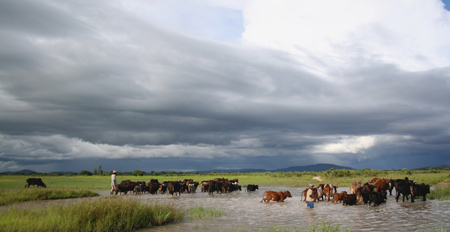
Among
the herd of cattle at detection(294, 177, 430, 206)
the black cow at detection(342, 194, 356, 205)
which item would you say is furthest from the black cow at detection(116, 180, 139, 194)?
the black cow at detection(342, 194, 356, 205)

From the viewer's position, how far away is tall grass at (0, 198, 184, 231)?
971 centimetres

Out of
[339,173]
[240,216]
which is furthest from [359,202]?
[339,173]

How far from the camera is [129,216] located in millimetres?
11297

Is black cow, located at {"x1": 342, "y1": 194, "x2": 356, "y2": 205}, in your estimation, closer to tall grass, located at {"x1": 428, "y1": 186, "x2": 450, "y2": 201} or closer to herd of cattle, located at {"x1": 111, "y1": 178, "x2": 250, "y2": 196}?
tall grass, located at {"x1": 428, "y1": 186, "x2": 450, "y2": 201}

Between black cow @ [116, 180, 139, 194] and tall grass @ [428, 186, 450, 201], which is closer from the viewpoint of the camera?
tall grass @ [428, 186, 450, 201]

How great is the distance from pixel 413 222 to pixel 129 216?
432 inches

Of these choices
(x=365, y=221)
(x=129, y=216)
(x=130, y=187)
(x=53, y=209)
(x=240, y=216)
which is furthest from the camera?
(x=130, y=187)

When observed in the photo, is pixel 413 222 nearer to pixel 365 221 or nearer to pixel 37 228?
pixel 365 221

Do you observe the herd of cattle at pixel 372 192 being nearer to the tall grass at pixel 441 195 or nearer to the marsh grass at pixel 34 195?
the tall grass at pixel 441 195

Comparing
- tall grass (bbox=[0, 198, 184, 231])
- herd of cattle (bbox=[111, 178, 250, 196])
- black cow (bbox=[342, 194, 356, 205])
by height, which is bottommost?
herd of cattle (bbox=[111, 178, 250, 196])

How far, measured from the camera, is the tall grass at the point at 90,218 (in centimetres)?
971

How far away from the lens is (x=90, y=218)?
1061cm

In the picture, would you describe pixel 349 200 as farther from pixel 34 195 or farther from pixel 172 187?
pixel 34 195

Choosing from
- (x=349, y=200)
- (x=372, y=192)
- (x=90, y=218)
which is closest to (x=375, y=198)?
(x=372, y=192)
